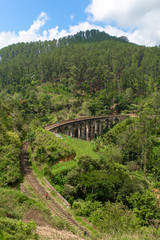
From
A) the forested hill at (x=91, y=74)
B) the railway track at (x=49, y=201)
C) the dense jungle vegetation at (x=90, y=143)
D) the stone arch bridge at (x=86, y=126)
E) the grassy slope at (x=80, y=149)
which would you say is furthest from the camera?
the forested hill at (x=91, y=74)

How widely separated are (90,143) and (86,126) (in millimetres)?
14056

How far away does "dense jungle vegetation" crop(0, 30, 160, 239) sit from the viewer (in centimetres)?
1555

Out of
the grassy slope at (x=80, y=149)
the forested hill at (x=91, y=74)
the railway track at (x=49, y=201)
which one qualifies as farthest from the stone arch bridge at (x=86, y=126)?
the railway track at (x=49, y=201)

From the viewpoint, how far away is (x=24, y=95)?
76125 millimetres

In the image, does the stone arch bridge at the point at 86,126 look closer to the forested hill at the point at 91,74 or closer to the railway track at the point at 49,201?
the forested hill at the point at 91,74

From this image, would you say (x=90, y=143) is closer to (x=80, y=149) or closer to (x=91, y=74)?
(x=80, y=149)

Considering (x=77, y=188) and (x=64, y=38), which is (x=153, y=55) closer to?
(x=64, y=38)

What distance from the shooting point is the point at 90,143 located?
41625mm

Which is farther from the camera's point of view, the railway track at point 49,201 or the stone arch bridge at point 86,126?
the stone arch bridge at point 86,126

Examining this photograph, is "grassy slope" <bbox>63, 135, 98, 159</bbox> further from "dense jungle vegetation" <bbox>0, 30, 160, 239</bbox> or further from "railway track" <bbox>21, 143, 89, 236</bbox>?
"railway track" <bbox>21, 143, 89, 236</bbox>

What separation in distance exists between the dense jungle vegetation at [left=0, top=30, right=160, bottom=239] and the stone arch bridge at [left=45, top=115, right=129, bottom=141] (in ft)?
18.8

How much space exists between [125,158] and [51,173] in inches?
828

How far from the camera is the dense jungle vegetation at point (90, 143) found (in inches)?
612

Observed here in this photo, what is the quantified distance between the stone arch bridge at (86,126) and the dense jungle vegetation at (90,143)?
5732 millimetres
